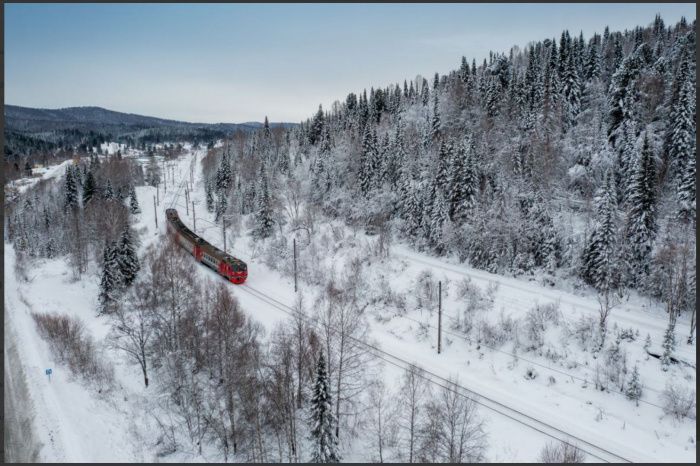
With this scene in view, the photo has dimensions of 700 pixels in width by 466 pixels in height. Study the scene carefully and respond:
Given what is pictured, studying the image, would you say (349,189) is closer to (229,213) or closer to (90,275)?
(229,213)

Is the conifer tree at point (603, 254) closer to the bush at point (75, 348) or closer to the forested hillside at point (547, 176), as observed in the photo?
the forested hillside at point (547, 176)

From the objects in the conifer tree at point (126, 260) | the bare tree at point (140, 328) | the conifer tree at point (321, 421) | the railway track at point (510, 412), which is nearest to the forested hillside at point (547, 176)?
the railway track at point (510, 412)

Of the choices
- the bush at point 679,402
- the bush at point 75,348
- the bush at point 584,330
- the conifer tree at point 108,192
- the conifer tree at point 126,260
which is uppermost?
the conifer tree at point 108,192

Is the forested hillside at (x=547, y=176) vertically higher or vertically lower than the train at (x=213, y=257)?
higher

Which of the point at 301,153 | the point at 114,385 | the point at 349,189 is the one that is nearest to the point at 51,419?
the point at 114,385

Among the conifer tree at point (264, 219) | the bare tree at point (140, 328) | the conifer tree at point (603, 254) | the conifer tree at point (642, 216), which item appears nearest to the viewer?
the bare tree at point (140, 328)

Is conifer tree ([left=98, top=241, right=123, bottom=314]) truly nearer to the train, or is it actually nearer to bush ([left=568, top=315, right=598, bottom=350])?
the train
